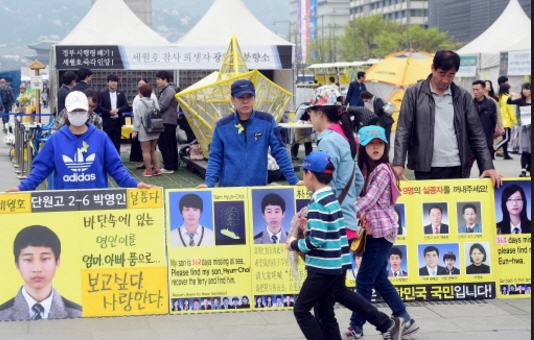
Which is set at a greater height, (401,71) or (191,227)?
(401,71)

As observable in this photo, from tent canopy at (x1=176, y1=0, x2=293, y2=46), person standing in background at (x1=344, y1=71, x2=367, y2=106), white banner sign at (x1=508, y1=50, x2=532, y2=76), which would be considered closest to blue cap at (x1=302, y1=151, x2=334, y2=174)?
tent canopy at (x1=176, y1=0, x2=293, y2=46)

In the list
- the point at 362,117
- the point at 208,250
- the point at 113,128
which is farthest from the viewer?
the point at 113,128

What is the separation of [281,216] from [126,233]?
1.20 meters

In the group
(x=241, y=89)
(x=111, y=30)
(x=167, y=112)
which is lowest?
(x=167, y=112)

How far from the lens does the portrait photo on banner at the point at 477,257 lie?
7.63 metres

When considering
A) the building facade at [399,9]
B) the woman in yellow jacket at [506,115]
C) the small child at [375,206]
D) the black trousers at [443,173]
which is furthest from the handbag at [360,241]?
the building facade at [399,9]

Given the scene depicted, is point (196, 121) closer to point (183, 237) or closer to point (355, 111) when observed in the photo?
point (355, 111)

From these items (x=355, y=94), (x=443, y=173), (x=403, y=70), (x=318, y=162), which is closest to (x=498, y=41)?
(x=403, y=70)

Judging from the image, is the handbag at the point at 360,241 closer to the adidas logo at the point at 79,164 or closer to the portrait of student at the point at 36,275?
the adidas logo at the point at 79,164

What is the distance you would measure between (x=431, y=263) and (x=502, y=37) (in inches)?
1134

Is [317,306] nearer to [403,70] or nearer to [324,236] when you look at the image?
[324,236]

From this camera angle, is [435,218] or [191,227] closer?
[191,227]

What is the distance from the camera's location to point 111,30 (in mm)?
22344

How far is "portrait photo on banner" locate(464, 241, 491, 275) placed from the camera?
7629 mm
